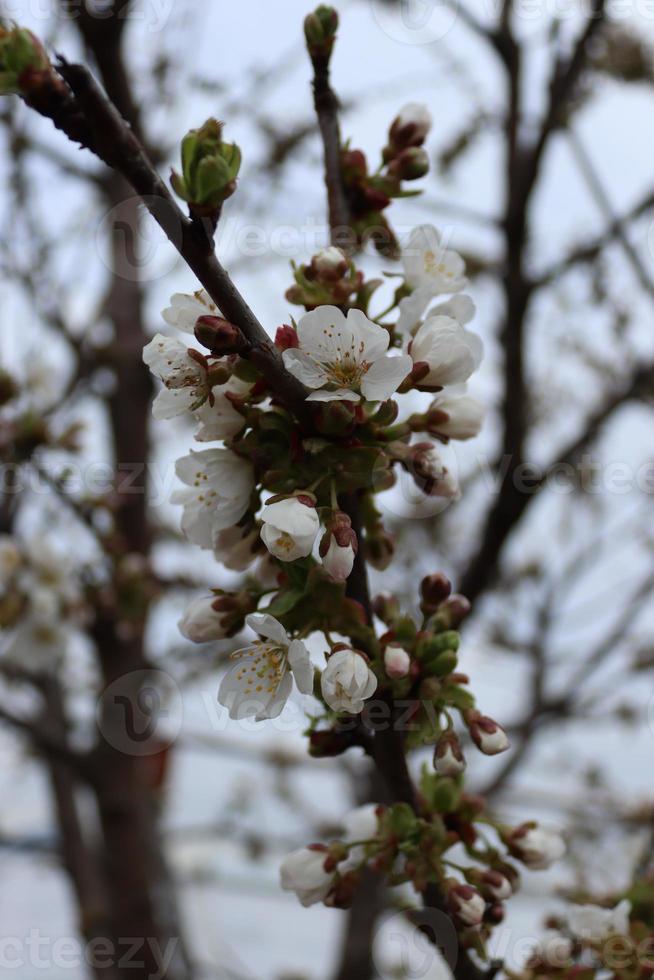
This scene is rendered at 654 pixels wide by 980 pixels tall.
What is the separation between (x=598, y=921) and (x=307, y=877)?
0.88ft

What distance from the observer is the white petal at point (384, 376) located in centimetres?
56

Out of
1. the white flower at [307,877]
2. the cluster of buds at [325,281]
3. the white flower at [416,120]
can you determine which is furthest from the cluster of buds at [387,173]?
the white flower at [307,877]

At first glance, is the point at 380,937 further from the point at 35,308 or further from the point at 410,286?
the point at 410,286

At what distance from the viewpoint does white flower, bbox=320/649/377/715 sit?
526mm

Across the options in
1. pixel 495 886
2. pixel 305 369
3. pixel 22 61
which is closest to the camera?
pixel 22 61

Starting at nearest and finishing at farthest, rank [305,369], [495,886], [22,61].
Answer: [22,61] → [305,369] → [495,886]

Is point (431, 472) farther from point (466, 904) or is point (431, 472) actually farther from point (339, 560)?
point (466, 904)

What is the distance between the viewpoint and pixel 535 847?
703mm

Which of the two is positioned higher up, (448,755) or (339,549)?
(339,549)

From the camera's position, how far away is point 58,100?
1.49ft

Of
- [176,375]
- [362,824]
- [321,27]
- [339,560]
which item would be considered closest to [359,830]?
[362,824]

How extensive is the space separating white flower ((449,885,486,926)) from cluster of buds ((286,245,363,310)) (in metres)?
0.46

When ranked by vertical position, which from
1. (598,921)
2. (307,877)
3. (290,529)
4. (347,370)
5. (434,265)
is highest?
(434,265)

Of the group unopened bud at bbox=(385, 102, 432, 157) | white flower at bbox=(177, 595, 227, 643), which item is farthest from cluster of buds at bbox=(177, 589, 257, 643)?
unopened bud at bbox=(385, 102, 432, 157)
